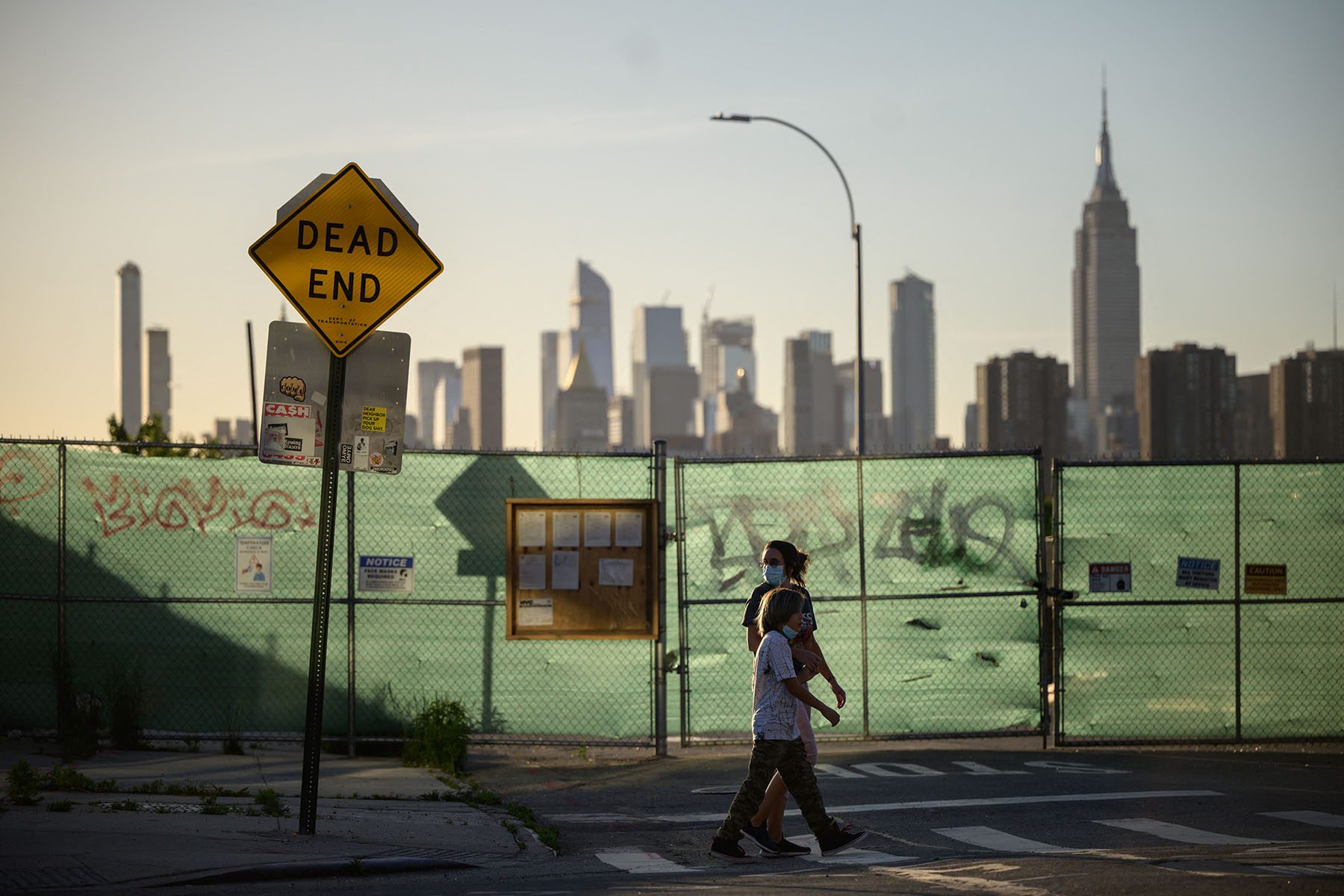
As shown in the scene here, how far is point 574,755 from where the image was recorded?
13438 millimetres

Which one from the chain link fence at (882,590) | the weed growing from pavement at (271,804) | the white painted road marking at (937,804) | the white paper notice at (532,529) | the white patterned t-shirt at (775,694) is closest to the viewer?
the white patterned t-shirt at (775,694)

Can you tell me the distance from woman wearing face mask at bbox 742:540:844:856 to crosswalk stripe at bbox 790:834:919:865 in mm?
98

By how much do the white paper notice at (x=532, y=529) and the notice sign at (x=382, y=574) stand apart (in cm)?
108

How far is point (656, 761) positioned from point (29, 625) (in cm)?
566

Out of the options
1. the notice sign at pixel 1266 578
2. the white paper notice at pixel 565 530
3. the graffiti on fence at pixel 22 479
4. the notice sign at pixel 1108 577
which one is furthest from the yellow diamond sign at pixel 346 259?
the notice sign at pixel 1266 578

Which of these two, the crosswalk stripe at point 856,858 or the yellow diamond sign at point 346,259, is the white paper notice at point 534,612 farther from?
the yellow diamond sign at point 346,259

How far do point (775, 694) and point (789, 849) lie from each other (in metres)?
0.98

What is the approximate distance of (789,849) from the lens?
29.8 ft

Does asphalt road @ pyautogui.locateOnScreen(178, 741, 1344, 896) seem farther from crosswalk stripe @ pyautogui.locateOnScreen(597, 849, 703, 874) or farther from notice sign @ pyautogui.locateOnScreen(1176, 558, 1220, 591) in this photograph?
notice sign @ pyautogui.locateOnScreen(1176, 558, 1220, 591)

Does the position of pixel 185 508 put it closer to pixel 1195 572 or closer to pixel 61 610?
pixel 61 610

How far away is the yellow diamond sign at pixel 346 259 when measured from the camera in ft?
29.1

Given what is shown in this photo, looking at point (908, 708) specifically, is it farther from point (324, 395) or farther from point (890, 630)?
point (324, 395)

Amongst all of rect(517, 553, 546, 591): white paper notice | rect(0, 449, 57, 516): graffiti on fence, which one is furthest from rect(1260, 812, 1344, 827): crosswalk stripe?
rect(0, 449, 57, 516): graffiti on fence

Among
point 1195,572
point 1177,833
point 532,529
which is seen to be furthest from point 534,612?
point 1195,572
